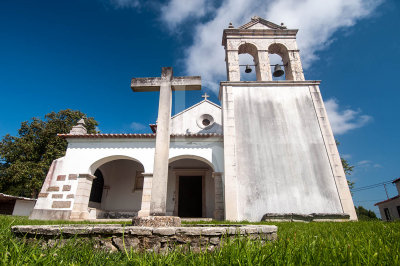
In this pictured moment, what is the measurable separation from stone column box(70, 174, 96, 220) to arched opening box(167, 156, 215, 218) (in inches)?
153

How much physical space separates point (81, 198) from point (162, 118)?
625cm

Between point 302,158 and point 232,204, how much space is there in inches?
130

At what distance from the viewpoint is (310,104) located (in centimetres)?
920

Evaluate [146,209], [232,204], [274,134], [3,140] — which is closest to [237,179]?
[232,204]

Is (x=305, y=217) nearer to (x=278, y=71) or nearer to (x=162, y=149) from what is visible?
(x=162, y=149)

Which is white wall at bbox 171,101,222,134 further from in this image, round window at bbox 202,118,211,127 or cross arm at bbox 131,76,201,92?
cross arm at bbox 131,76,201,92

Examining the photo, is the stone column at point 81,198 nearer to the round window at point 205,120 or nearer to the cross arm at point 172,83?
the cross arm at point 172,83

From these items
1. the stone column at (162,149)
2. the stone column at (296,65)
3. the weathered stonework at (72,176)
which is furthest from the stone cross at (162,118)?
the stone column at (296,65)

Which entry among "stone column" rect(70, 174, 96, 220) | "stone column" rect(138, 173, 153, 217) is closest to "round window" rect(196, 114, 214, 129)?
"stone column" rect(138, 173, 153, 217)

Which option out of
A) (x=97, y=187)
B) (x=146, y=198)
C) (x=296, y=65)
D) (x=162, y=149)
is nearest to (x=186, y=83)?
(x=162, y=149)

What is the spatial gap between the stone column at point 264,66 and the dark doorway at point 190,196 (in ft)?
20.0

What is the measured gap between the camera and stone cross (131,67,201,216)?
3.54 metres

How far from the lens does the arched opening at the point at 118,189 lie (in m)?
10.5

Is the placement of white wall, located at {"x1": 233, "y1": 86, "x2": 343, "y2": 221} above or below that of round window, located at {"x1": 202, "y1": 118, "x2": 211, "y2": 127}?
below
